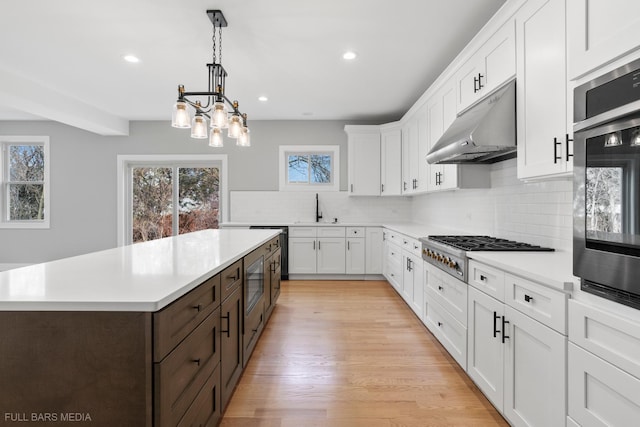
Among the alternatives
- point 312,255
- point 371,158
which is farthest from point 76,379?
point 371,158

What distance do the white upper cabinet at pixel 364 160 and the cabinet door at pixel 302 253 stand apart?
1.08 meters

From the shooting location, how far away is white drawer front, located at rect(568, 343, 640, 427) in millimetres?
1021

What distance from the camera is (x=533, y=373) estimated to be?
1485 mm

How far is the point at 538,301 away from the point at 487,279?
441 mm

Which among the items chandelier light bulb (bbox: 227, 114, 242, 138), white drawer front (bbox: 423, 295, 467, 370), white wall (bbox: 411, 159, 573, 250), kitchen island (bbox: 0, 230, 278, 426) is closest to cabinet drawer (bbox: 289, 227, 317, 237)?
white wall (bbox: 411, 159, 573, 250)

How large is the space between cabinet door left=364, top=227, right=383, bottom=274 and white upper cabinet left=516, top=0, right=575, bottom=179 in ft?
9.94

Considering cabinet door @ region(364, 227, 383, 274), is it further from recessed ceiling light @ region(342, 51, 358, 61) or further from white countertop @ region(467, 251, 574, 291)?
white countertop @ region(467, 251, 574, 291)

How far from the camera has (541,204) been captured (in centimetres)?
238

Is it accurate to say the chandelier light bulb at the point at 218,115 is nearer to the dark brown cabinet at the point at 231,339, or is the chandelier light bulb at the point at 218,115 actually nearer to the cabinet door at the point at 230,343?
the dark brown cabinet at the point at 231,339

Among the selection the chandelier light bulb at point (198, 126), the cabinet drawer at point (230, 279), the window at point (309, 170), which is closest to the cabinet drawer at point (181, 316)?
the cabinet drawer at point (230, 279)

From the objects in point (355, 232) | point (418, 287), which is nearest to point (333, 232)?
point (355, 232)

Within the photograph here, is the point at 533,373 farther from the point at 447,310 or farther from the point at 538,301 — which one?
the point at 447,310

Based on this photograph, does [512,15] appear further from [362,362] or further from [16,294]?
[16,294]

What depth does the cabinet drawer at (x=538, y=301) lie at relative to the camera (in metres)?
1.31
